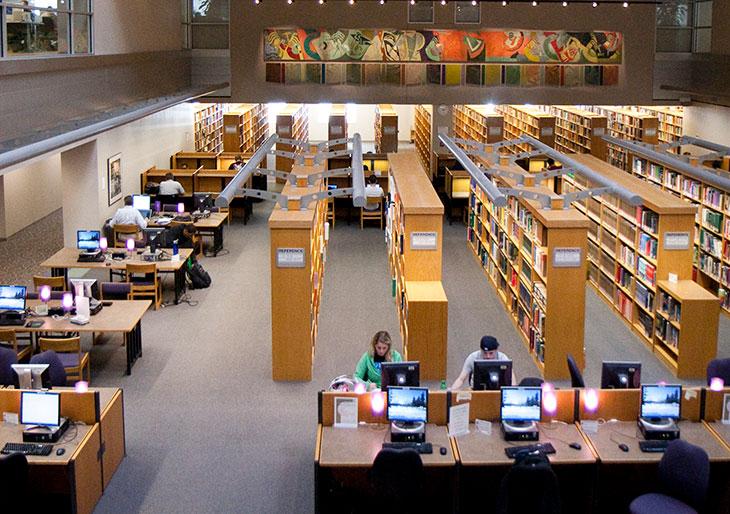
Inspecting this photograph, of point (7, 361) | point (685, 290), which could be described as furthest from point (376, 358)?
point (685, 290)

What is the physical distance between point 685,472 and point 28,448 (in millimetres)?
4908

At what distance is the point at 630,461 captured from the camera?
7242 millimetres

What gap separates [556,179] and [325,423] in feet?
36.0

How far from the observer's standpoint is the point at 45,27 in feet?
41.0

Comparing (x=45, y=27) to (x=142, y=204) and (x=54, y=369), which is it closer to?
(x=142, y=204)

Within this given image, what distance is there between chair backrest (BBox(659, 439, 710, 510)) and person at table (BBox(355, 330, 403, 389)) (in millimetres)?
2646

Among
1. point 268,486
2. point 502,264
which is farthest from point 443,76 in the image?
point 268,486

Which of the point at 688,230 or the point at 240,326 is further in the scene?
the point at 240,326

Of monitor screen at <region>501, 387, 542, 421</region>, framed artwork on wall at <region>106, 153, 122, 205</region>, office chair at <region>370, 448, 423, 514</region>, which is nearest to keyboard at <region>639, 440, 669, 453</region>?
monitor screen at <region>501, 387, 542, 421</region>

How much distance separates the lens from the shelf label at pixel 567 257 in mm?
10820

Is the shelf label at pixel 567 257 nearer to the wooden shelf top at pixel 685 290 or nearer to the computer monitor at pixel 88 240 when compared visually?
the wooden shelf top at pixel 685 290

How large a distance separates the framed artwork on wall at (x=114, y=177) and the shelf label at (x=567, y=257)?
895 cm

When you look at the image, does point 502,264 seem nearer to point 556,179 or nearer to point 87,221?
point 556,179

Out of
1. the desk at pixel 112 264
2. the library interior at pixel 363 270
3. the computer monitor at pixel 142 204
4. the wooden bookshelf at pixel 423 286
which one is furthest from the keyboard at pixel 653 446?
the computer monitor at pixel 142 204
